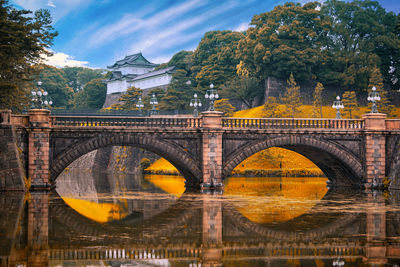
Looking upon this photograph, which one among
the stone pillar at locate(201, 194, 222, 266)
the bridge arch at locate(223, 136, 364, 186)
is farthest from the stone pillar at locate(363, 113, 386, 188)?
the stone pillar at locate(201, 194, 222, 266)

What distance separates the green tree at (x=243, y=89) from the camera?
73.5m

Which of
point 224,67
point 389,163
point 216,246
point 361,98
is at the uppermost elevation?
point 224,67

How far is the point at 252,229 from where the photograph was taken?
17.2 metres

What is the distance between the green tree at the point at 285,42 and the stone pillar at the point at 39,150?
43.7 meters

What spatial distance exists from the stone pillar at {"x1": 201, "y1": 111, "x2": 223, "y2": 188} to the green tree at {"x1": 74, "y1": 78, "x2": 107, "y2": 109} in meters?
80.3

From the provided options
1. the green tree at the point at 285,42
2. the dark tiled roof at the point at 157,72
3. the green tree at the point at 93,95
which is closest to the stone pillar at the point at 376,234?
the green tree at the point at 285,42

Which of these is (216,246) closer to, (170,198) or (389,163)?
(170,198)

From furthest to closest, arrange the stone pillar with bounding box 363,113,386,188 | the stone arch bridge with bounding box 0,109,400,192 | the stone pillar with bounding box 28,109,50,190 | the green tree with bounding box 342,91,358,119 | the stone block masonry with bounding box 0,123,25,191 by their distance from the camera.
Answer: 1. the green tree with bounding box 342,91,358,119
2. the stone pillar with bounding box 363,113,386,188
3. the stone arch bridge with bounding box 0,109,400,192
4. the stone pillar with bounding box 28,109,50,190
5. the stone block masonry with bounding box 0,123,25,191

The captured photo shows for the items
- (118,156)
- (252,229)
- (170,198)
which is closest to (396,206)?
(252,229)

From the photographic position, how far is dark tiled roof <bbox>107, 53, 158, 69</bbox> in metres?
110

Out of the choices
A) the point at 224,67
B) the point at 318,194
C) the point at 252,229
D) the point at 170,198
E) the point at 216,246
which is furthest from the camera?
the point at 224,67

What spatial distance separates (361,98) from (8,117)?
56.9 meters

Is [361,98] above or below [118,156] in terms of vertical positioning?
above

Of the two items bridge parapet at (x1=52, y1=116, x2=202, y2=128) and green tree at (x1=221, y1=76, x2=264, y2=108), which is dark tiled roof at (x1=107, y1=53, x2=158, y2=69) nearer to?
green tree at (x1=221, y1=76, x2=264, y2=108)
